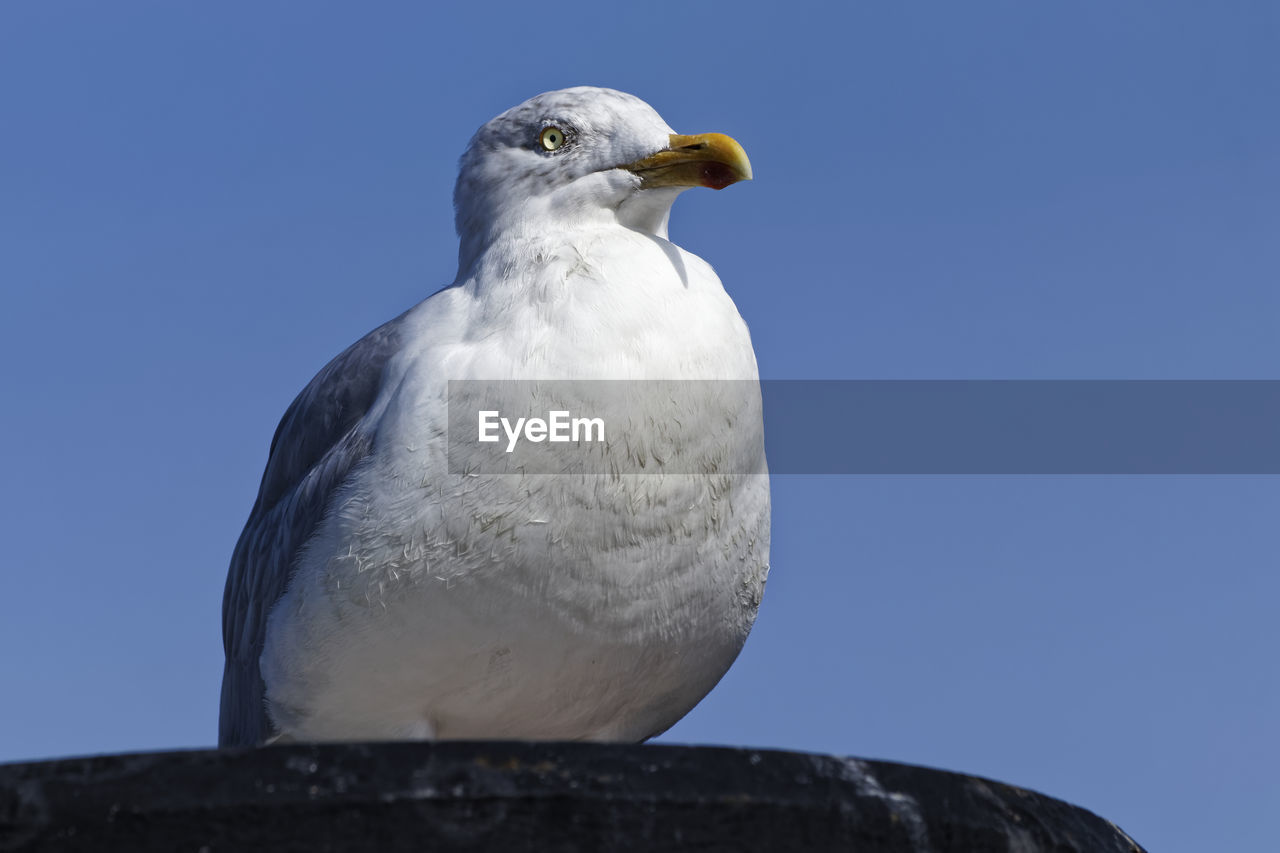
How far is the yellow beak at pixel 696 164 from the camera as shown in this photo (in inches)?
183

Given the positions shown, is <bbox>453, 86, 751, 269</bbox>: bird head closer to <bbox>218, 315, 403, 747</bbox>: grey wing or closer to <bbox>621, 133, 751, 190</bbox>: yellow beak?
<bbox>621, 133, 751, 190</bbox>: yellow beak

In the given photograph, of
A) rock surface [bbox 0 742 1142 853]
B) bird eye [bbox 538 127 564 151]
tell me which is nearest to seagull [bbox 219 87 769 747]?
bird eye [bbox 538 127 564 151]

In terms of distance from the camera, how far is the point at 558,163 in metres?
4.84

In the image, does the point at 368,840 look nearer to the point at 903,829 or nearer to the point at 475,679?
the point at 903,829

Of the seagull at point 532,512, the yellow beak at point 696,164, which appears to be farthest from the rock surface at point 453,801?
the yellow beak at point 696,164

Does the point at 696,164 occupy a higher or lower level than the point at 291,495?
higher

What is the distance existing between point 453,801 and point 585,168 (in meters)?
3.19

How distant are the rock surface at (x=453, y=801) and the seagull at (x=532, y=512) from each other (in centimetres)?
199

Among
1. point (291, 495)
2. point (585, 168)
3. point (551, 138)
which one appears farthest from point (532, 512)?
point (551, 138)

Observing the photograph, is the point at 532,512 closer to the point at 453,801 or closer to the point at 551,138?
the point at 551,138

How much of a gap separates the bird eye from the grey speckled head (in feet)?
0.04

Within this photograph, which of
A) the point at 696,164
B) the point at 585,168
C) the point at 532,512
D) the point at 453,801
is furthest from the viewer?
the point at 585,168

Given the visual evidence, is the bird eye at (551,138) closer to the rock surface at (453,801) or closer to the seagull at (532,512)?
the seagull at (532,512)

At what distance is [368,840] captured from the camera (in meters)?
1.96
